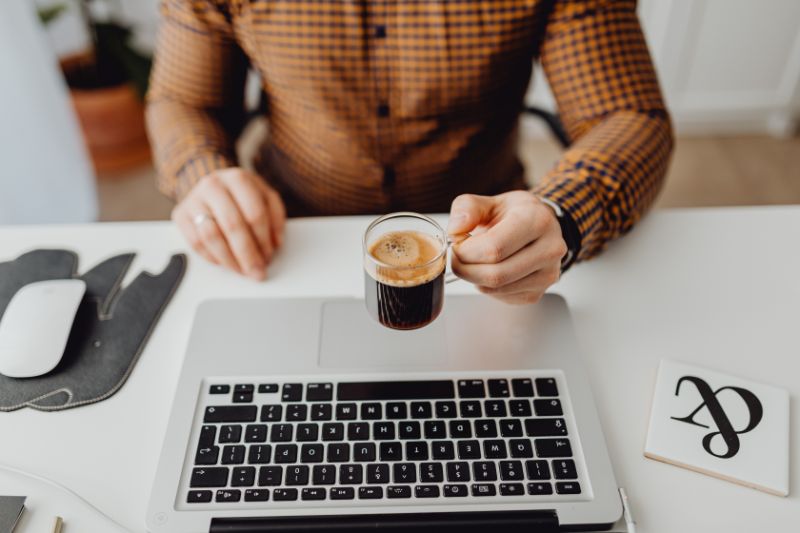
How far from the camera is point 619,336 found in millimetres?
754

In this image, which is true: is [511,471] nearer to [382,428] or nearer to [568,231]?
[382,428]

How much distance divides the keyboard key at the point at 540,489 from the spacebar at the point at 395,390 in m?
0.12

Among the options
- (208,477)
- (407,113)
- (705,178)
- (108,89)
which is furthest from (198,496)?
(705,178)

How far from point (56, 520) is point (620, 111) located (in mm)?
873

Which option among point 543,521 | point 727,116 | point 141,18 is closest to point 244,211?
point 543,521

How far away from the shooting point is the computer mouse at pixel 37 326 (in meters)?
0.71

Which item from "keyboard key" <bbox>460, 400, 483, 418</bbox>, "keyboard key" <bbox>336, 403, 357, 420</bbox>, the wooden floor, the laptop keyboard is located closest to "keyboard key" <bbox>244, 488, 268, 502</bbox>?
the laptop keyboard

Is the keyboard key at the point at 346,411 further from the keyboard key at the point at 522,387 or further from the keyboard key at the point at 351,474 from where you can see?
the keyboard key at the point at 522,387

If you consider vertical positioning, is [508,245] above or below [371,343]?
above

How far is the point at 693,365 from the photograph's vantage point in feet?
2.34

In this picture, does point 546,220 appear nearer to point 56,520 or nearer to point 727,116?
point 56,520

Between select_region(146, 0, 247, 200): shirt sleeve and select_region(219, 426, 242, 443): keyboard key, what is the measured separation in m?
0.42

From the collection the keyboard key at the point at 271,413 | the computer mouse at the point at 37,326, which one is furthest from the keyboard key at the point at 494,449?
the computer mouse at the point at 37,326

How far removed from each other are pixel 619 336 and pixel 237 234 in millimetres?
491
